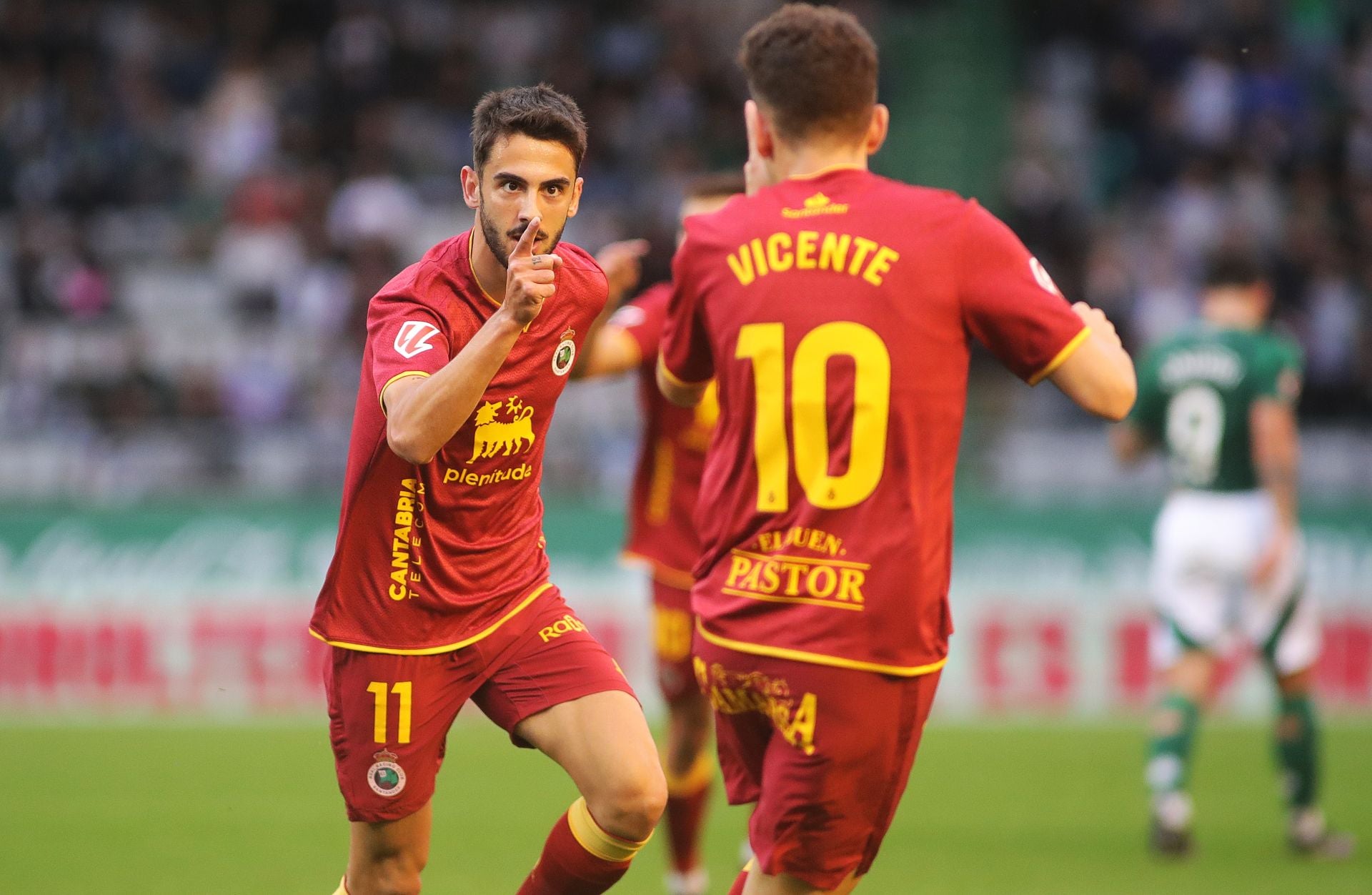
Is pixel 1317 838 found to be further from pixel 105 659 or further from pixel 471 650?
pixel 105 659

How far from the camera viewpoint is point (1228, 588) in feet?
24.8

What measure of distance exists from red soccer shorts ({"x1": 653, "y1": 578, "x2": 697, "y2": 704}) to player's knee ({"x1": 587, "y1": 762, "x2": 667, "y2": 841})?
2088 mm

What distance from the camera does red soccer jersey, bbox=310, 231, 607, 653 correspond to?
4328 mm

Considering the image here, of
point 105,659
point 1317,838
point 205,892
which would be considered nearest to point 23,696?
point 105,659

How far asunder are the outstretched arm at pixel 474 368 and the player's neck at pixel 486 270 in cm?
50

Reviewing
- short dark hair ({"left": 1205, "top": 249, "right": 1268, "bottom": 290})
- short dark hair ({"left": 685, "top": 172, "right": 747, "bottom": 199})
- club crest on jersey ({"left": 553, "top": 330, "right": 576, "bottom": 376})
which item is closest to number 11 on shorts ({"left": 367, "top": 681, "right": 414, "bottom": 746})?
club crest on jersey ({"left": 553, "top": 330, "right": 576, "bottom": 376})

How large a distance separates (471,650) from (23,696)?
25.4 feet

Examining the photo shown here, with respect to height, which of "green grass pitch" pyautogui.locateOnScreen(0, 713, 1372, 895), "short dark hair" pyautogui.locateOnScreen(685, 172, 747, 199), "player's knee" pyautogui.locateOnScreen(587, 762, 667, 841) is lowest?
"green grass pitch" pyautogui.locateOnScreen(0, 713, 1372, 895)

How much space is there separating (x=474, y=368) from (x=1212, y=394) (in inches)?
187

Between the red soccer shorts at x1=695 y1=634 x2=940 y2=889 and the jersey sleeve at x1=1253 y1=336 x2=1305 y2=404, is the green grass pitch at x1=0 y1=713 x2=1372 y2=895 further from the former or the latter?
the red soccer shorts at x1=695 y1=634 x2=940 y2=889

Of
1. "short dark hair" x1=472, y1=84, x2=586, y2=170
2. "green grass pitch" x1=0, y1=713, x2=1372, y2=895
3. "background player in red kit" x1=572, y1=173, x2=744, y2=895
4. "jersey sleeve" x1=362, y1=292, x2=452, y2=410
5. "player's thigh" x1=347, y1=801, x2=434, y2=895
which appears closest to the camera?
"jersey sleeve" x1=362, y1=292, x2=452, y2=410

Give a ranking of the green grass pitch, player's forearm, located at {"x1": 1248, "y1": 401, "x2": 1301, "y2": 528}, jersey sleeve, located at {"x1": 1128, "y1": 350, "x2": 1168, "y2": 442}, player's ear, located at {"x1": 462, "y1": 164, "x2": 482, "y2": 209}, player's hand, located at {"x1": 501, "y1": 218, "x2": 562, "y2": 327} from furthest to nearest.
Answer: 1. jersey sleeve, located at {"x1": 1128, "y1": 350, "x2": 1168, "y2": 442}
2. player's forearm, located at {"x1": 1248, "y1": 401, "x2": 1301, "y2": 528}
3. the green grass pitch
4. player's ear, located at {"x1": 462, "y1": 164, "x2": 482, "y2": 209}
5. player's hand, located at {"x1": 501, "y1": 218, "x2": 562, "y2": 327}

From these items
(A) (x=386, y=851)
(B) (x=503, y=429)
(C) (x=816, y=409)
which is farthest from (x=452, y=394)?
(A) (x=386, y=851)

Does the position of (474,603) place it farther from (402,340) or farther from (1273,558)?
(1273,558)
